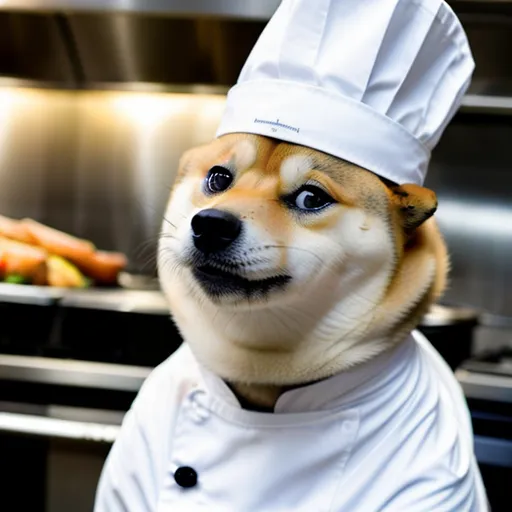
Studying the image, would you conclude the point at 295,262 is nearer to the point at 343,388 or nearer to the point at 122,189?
the point at 343,388

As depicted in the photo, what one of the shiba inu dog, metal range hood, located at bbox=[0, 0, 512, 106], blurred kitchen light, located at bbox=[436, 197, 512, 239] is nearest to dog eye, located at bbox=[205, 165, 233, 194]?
the shiba inu dog

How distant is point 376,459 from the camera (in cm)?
73

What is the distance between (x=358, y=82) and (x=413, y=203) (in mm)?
124

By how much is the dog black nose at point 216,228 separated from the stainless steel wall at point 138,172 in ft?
4.07

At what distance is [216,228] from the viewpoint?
26.4 inches

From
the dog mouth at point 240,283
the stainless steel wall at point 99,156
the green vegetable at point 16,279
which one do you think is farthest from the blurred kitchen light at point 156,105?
the dog mouth at point 240,283

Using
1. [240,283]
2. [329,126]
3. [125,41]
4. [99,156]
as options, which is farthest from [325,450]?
[99,156]

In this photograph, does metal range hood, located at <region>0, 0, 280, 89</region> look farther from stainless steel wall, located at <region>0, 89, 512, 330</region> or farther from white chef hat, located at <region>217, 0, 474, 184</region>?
white chef hat, located at <region>217, 0, 474, 184</region>

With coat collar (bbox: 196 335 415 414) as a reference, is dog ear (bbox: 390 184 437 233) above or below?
above

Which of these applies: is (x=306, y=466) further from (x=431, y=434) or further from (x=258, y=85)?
(x=258, y=85)

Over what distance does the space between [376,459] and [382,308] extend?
0.46 feet

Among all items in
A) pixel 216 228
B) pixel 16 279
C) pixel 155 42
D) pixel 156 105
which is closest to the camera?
pixel 216 228

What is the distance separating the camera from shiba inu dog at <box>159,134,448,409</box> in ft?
2.25

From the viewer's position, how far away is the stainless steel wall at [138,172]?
1.81 m
